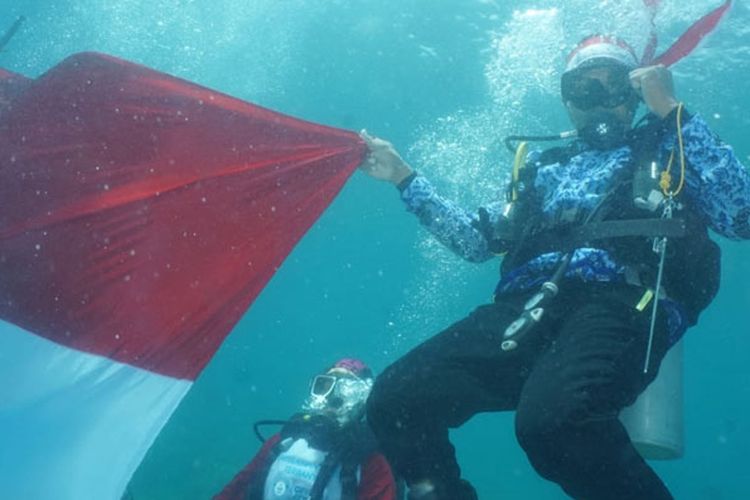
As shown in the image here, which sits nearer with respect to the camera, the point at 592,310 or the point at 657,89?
the point at 592,310

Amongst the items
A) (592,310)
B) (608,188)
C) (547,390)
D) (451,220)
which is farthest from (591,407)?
(451,220)

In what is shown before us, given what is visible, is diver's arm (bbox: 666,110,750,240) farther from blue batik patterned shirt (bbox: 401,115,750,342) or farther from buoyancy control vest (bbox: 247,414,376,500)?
buoyancy control vest (bbox: 247,414,376,500)

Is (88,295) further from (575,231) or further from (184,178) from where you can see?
(575,231)

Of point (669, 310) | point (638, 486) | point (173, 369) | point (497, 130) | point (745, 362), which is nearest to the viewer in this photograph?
point (638, 486)

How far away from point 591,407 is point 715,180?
5.04 ft

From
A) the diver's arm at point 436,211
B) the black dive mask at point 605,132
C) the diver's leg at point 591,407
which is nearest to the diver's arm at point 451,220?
the diver's arm at point 436,211

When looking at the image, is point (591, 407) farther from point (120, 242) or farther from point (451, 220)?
point (120, 242)

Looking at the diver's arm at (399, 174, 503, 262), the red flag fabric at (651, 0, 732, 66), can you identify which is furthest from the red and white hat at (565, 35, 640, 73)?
the diver's arm at (399, 174, 503, 262)

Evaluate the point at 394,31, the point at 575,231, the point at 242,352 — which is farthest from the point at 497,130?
the point at 242,352

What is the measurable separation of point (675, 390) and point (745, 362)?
181ft

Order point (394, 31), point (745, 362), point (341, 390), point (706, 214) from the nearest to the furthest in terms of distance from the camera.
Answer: point (706, 214) → point (341, 390) → point (394, 31) → point (745, 362)

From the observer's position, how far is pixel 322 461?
204 inches

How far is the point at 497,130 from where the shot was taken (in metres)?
26.6

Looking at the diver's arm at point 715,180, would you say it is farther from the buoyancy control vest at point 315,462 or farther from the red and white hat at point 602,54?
the buoyancy control vest at point 315,462
